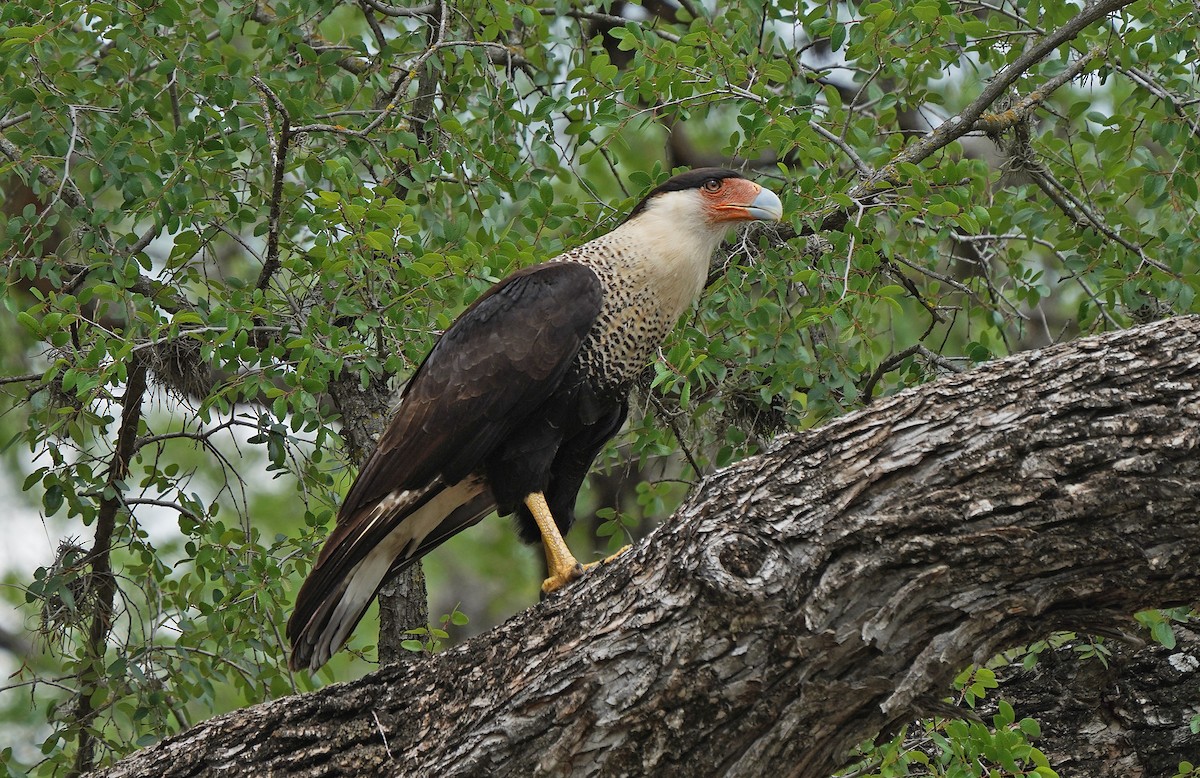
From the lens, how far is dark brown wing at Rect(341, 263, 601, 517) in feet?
11.2

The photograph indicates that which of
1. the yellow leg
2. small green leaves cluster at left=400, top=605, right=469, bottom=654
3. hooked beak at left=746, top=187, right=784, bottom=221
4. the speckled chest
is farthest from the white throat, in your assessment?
small green leaves cluster at left=400, top=605, right=469, bottom=654

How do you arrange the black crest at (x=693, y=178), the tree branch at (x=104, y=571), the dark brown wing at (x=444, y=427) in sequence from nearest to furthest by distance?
the dark brown wing at (x=444, y=427) → the tree branch at (x=104, y=571) → the black crest at (x=693, y=178)

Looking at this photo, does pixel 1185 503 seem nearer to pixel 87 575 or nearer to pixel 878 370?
pixel 878 370

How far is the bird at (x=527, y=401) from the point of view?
337 centimetres

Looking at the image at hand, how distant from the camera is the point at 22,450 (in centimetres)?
748

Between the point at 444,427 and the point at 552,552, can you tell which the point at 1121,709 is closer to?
the point at 552,552

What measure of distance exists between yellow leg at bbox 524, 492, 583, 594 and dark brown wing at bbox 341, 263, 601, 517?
21 centimetres

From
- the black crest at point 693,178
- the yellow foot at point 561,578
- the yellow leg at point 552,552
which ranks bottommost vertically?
the yellow foot at point 561,578

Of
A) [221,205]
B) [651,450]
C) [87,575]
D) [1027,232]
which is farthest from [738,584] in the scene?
[221,205]

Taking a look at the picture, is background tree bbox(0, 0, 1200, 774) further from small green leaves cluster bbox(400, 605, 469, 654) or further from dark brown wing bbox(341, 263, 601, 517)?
small green leaves cluster bbox(400, 605, 469, 654)

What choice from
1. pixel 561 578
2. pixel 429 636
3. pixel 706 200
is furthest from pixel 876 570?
pixel 706 200

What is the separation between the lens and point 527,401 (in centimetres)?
351

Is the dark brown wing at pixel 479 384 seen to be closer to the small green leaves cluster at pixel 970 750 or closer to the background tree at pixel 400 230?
the background tree at pixel 400 230

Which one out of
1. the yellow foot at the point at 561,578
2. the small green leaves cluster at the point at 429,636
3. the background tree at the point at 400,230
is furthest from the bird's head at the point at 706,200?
the small green leaves cluster at the point at 429,636
